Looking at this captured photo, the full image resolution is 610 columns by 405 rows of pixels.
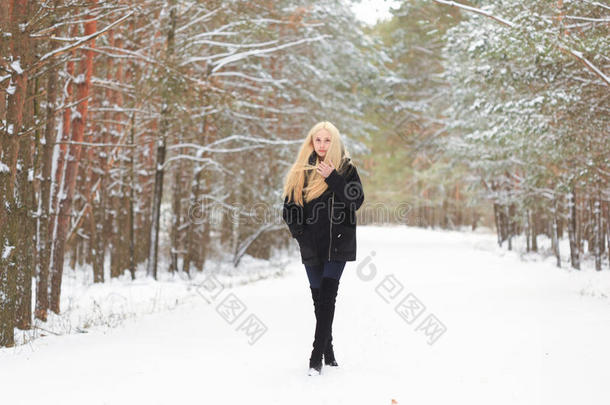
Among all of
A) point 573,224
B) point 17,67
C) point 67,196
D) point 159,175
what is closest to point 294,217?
point 17,67

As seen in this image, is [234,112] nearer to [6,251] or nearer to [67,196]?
[67,196]

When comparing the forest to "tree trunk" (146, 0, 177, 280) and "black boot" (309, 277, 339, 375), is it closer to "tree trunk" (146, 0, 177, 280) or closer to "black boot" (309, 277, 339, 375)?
"tree trunk" (146, 0, 177, 280)

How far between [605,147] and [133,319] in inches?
339

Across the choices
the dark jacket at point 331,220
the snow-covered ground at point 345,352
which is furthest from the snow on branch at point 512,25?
the snow-covered ground at point 345,352

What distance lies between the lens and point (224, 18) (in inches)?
503

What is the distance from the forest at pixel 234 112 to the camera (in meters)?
6.12

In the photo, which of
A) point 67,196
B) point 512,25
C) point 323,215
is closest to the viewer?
point 323,215

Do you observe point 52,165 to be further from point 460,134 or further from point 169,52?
point 460,134

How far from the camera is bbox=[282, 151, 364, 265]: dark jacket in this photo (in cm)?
439

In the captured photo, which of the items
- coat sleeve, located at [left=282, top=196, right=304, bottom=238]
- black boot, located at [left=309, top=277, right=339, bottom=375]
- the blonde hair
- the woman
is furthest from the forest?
black boot, located at [left=309, top=277, right=339, bottom=375]

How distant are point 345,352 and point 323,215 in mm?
1729

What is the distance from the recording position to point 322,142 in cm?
454

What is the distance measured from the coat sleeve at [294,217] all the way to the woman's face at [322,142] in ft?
1.76

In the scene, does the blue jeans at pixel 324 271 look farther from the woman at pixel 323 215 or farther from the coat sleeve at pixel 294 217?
the coat sleeve at pixel 294 217
